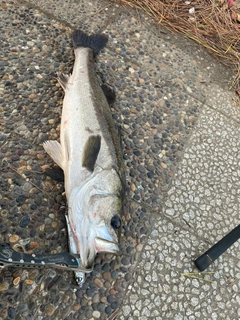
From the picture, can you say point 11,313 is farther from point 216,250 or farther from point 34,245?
point 216,250

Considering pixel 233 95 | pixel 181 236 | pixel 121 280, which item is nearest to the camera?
pixel 121 280

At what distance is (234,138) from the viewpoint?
3605 mm

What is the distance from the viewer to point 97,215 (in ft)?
7.99

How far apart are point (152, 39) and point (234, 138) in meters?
1.51

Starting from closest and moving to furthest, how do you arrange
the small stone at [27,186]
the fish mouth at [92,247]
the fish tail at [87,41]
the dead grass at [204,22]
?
1. the fish mouth at [92,247]
2. the small stone at [27,186]
3. the fish tail at [87,41]
4. the dead grass at [204,22]

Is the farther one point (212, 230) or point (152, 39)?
point (152, 39)

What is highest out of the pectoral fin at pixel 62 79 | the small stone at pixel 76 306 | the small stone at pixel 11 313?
the pectoral fin at pixel 62 79

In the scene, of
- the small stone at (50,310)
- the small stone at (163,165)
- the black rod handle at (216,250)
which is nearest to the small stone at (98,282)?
the small stone at (50,310)

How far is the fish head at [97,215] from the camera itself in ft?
7.75

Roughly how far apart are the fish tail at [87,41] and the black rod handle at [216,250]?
2.22 m

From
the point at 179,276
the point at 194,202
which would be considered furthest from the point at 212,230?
the point at 179,276

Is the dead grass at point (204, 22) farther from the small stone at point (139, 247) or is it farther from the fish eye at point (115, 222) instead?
the fish eye at point (115, 222)

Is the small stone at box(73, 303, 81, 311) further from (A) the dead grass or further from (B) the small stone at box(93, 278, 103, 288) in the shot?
(A) the dead grass

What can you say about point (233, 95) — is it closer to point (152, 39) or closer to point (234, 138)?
point (234, 138)
